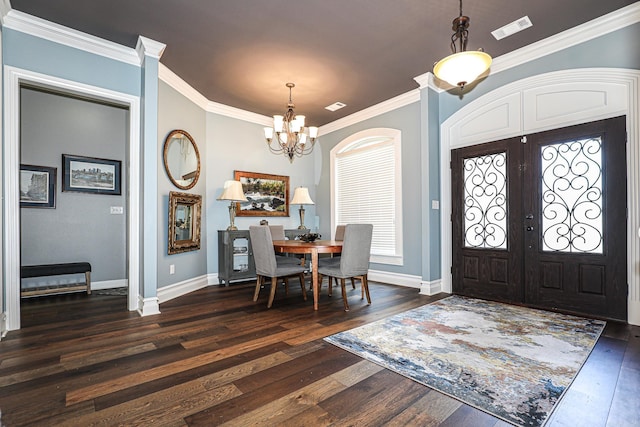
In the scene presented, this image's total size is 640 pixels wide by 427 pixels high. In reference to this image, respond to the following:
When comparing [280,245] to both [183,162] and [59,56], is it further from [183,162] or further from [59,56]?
[59,56]

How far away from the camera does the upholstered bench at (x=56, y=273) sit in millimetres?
4012

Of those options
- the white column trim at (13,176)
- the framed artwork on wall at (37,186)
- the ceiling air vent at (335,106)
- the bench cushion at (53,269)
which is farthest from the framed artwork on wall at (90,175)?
the ceiling air vent at (335,106)

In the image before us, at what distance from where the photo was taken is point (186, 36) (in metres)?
3.29

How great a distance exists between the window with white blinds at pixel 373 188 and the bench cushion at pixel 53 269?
4.01m

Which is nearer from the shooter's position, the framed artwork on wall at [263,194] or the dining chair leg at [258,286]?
the dining chair leg at [258,286]

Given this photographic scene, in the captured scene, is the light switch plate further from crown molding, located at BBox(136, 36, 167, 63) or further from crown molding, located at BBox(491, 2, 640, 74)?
crown molding, located at BBox(491, 2, 640, 74)

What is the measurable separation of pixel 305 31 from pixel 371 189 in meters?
2.90

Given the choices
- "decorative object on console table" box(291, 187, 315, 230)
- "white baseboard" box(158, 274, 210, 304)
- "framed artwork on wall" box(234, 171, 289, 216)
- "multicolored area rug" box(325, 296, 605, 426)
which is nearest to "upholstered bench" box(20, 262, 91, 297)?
"white baseboard" box(158, 274, 210, 304)

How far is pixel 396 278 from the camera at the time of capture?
5.00 metres

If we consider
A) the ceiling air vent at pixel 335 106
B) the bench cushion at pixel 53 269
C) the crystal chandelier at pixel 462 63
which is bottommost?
the bench cushion at pixel 53 269

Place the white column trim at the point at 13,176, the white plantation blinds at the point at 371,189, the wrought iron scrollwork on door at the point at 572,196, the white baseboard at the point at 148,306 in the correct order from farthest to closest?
the white plantation blinds at the point at 371,189 → the white baseboard at the point at 148,306 → the wrought iron scrollwork on door at the point at 572,196 → the white column trim at the point at 13,176

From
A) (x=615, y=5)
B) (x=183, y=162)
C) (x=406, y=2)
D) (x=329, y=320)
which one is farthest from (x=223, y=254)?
(x=615, y=5)

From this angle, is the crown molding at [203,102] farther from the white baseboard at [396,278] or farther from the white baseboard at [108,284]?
the white baseboard at [396,278]

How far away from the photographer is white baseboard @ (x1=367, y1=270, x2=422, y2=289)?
4.73 m
